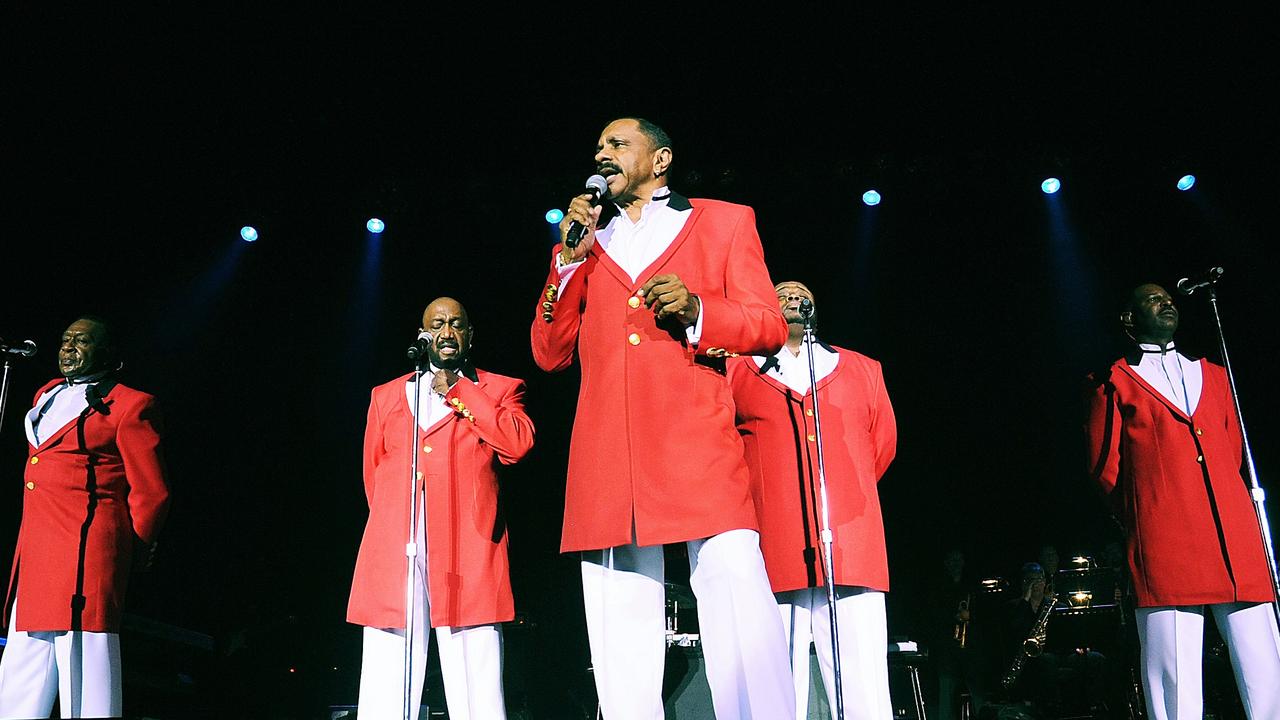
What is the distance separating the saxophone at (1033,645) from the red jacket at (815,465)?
405 centimetres

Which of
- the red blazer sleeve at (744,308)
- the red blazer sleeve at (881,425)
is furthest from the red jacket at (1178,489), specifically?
the red blazer sleeve at (744,308)

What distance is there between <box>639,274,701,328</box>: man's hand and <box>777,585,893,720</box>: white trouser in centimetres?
204

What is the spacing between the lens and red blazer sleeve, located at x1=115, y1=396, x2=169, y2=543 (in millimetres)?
4660

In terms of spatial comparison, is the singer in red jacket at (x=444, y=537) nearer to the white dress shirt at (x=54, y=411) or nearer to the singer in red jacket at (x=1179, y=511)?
the white dress shirt at (x=54, y=411)

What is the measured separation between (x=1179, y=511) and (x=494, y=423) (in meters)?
3.01

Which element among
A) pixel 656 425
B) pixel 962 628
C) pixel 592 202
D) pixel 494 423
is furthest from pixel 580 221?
pixel 962 628

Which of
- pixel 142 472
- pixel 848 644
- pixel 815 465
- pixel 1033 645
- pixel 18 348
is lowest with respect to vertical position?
pixel 1033 645

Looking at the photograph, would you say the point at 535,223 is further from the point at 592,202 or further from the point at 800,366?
the point at 592,202

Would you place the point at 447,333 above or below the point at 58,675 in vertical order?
above

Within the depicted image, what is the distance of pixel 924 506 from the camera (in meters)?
9.65

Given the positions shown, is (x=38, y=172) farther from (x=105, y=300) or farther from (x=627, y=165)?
(x=627, y=165)

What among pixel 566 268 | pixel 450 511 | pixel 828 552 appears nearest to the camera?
pixel 566 268

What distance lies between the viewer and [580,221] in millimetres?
2721

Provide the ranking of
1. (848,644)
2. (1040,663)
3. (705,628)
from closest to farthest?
1. (705,628)
2. (848,644)
3. (1040,663)
